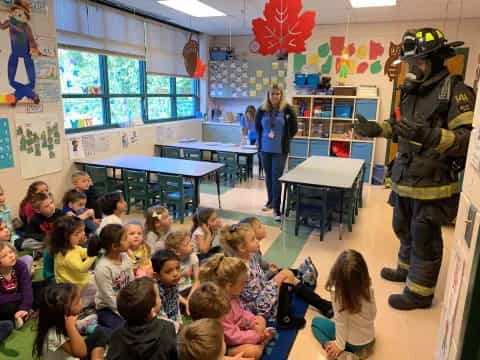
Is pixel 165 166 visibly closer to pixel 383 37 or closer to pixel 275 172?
pixel 275 172

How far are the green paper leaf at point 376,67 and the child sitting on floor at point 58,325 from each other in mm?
5996

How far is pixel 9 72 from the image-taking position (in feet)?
12.6

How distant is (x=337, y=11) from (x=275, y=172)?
2.69m

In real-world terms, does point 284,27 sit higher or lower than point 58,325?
higher

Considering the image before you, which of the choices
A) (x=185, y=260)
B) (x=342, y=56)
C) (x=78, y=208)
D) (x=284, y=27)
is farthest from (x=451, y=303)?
(x=342, y=56)

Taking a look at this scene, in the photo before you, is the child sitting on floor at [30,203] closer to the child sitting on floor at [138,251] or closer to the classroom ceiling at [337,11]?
the child sitting on floor at [138,251]

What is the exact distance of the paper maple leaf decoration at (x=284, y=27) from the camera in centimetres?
297

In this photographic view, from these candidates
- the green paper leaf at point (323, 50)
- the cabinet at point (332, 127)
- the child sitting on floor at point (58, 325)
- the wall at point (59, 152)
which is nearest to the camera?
the child sitting on floor at point (58, 325)

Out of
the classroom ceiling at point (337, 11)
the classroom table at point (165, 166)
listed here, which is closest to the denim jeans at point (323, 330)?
the classroom table at point (165, 166)

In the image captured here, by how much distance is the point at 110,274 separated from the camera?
2.23m

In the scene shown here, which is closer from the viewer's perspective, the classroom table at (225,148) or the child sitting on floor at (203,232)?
the child sitting on floor at (203,232)

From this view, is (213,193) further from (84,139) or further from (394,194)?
(394,194)

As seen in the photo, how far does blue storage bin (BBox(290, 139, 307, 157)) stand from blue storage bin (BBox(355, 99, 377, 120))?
1.10 m

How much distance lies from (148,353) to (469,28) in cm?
647
